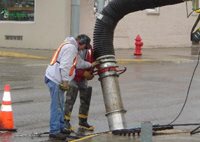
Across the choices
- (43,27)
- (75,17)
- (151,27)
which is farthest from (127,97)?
(151,27)

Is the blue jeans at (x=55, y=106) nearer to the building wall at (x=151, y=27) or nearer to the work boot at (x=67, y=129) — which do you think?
the work boot at (x=67, y=129)

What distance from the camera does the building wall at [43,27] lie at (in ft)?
89.0

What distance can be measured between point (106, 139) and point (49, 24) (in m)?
18.6

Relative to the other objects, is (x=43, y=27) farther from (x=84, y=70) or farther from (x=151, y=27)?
(x=84, y=70)

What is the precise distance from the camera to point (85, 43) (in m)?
9.72

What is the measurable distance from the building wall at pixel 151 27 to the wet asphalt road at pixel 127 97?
604 centimetres

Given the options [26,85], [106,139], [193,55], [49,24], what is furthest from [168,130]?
[193,55]

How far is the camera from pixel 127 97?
14336mm

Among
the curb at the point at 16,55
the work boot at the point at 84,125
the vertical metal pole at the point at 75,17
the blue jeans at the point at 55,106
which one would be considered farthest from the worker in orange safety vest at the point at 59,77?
the vertical metal pole at the point at 75,17

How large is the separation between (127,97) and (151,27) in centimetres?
1829

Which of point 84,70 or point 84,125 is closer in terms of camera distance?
point 84,70

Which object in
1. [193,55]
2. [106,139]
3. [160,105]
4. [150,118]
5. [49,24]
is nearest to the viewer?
[106,139]

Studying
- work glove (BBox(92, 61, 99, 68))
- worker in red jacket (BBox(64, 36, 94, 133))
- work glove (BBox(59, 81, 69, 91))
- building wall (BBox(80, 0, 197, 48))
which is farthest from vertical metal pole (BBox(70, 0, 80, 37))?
work glove (BBox(59, 81, 69, 91))

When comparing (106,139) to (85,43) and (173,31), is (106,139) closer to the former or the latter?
(85,43)
